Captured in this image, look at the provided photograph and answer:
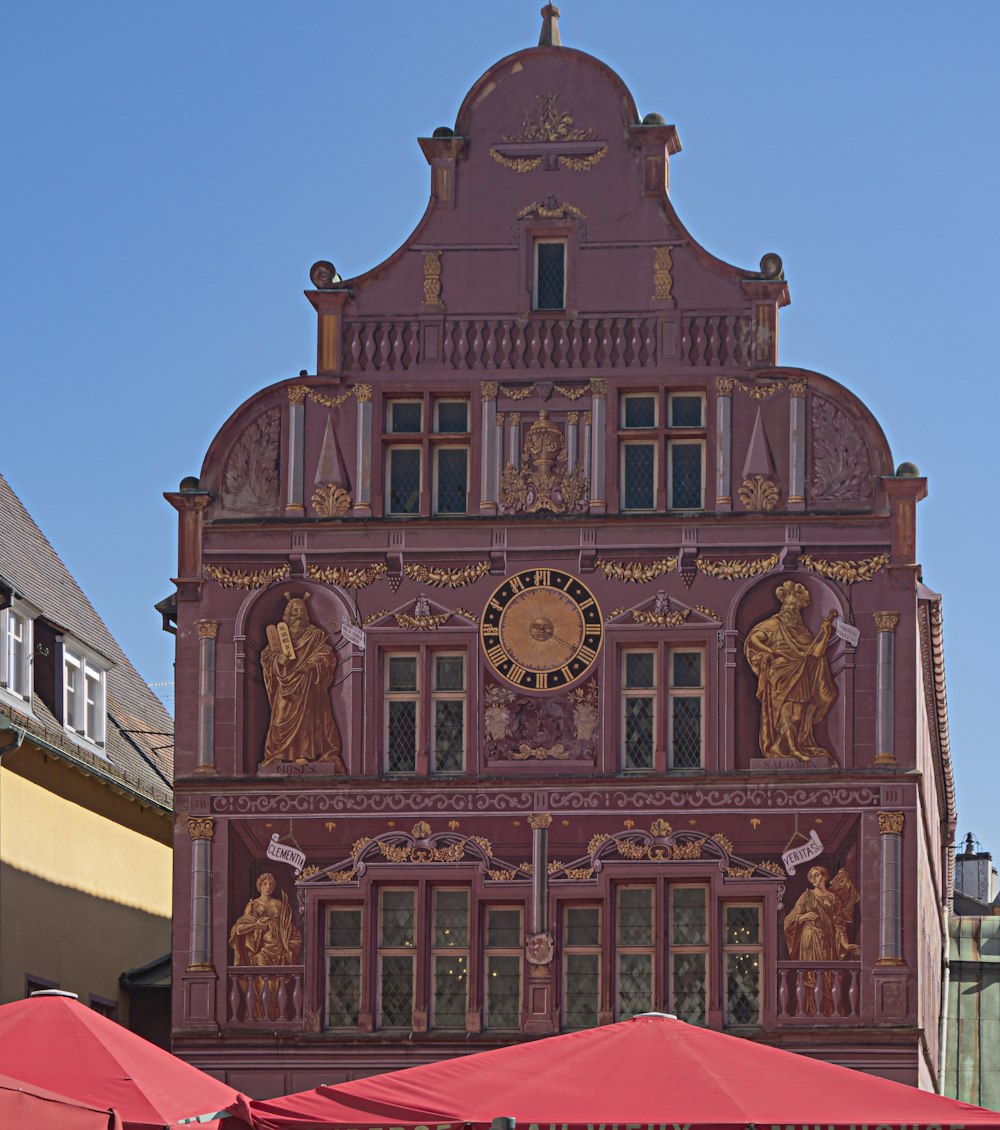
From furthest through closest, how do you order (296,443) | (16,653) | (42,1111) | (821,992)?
(16,653)
(296,443)
(821,992)
(42,1111)

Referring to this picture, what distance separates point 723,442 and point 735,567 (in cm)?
164

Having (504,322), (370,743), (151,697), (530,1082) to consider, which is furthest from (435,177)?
(530,1082)

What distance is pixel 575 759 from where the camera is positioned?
33344 millimetres

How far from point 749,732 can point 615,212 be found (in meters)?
7.04

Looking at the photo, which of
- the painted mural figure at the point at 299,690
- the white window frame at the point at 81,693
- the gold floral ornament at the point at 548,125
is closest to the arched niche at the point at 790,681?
the painted mural figure at the point at 299,690

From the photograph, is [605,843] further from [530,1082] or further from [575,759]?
[530,1082]

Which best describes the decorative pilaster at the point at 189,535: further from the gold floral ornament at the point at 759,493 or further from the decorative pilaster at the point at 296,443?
the gold floral ornament at the point at 759,493

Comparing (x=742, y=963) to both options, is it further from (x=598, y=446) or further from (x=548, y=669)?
(x=598, y=446)

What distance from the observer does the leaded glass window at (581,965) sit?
33062mm

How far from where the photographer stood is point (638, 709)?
1321 inches

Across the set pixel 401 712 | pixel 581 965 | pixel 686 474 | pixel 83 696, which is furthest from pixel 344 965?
pixel 686 474

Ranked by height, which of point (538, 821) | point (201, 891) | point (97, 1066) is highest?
point (538, 821)

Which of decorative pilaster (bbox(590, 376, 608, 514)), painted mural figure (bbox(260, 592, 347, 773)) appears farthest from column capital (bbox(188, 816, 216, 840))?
decorative pilaster (bbox(590, 376, 608, 514))

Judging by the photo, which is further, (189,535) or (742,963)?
(189,535)
